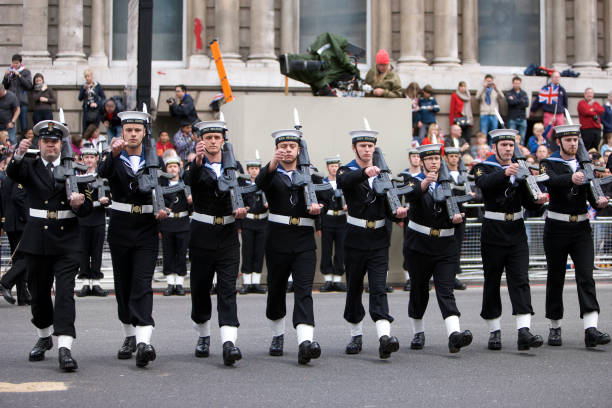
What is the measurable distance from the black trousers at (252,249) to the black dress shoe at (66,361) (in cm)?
721

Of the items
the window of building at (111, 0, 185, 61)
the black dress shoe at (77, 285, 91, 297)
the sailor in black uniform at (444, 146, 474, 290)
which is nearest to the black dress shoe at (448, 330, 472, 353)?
the sailor in black uniform at (444, 146, 474, 290)

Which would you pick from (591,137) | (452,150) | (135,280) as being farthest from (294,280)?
(591,137)

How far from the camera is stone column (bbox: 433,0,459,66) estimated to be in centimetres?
2662

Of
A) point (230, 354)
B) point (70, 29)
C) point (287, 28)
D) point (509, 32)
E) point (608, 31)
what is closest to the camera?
point (230, 354)

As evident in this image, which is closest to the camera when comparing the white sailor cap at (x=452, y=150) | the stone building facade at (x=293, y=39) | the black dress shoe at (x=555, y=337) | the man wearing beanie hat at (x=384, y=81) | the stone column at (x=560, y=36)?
the black dress shoe at (x=555, y=337)

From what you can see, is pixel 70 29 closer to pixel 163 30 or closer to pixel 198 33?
pixel 163 30

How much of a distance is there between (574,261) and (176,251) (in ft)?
23.7

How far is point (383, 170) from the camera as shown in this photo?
999 centimetres

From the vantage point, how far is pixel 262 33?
25672 mm

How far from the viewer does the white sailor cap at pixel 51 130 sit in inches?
375

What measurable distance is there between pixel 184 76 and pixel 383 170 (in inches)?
614

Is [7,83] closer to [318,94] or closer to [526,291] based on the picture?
[318,94]

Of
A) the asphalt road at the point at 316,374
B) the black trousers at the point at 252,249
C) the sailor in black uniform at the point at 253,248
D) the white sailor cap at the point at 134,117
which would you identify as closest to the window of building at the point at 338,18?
the sailor in black uniform at the point at 253,248

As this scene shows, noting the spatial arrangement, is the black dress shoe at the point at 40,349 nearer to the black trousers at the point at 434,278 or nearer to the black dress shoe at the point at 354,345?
the black dress shoe at the point at 354,345
